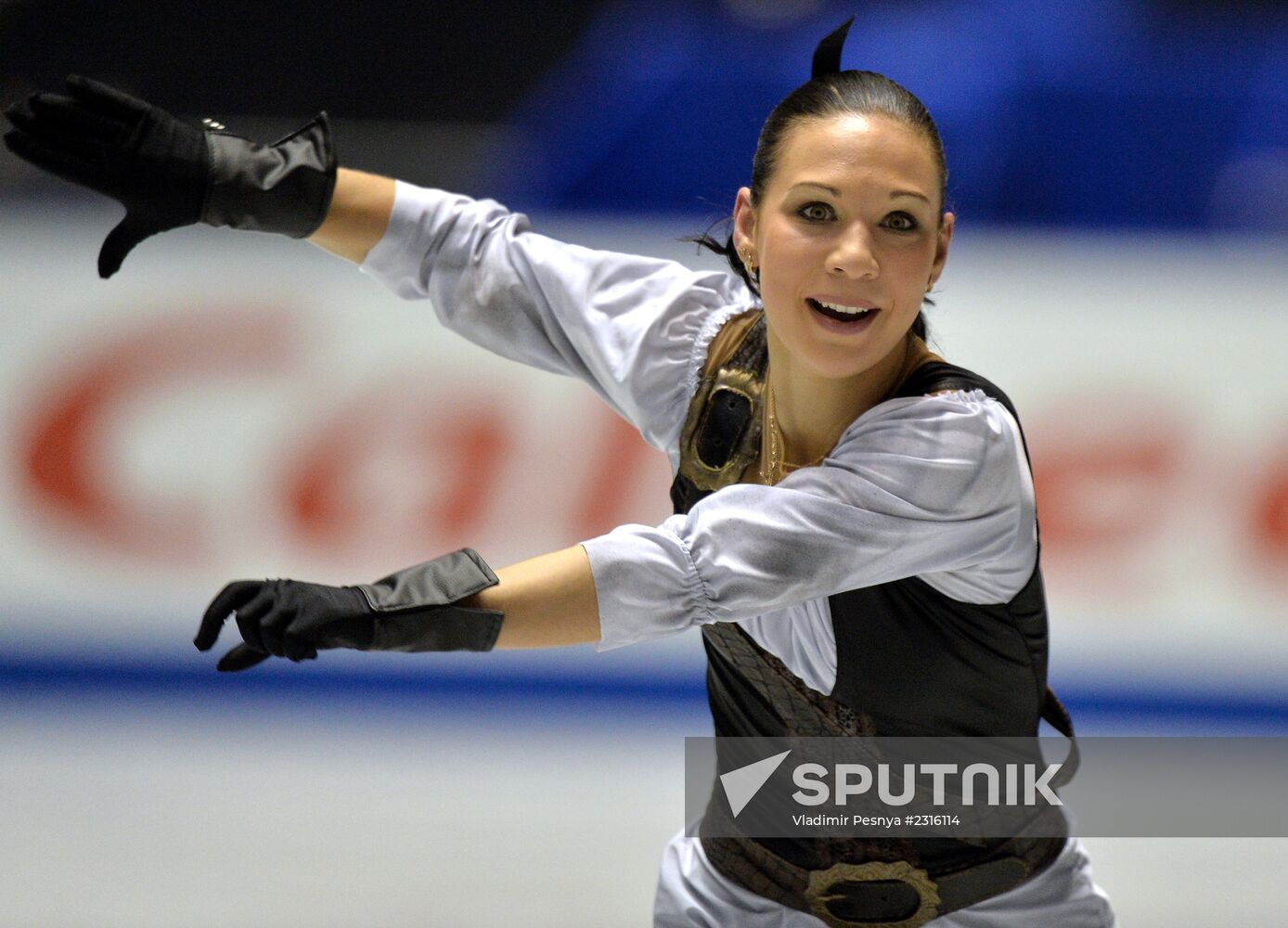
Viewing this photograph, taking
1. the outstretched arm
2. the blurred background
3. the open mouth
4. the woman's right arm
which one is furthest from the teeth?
the blurred background

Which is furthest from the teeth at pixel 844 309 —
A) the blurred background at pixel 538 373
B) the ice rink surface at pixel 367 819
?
the blurred background at pixel 538 373

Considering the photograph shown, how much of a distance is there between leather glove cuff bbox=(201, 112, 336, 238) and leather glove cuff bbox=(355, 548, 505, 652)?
512 millimetres

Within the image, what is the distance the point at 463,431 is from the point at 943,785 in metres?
1.74

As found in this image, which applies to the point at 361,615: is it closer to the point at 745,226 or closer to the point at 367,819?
the point at 745,226

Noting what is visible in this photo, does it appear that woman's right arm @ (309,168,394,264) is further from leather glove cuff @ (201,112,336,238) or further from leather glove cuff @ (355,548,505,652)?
leather glove cuff @ (355,548,505,652)

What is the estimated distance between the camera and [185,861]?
8.61 feet

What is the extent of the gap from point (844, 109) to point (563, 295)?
0.42 m

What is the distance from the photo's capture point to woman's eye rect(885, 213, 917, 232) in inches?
59.0

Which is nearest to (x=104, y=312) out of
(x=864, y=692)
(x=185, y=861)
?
(x=185, y=861)

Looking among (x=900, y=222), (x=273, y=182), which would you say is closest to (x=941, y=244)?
(x=900, y=222)

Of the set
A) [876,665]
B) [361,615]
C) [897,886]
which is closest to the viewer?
[361,615]

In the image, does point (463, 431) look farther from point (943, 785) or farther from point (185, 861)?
point (943, 785)

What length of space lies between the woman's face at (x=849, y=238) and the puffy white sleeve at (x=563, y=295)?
225 mm

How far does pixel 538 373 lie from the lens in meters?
3.29
